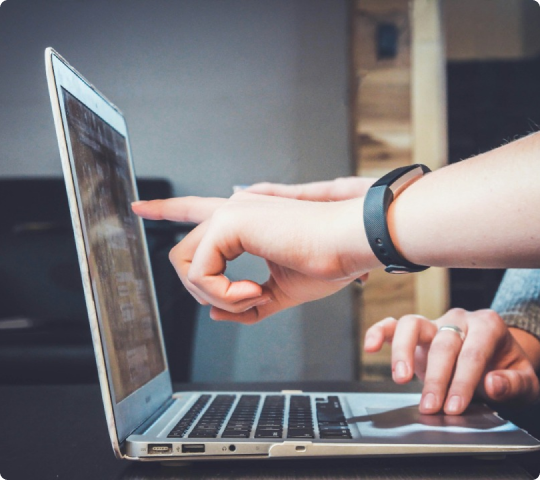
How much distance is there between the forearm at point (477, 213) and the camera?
0.50 metres

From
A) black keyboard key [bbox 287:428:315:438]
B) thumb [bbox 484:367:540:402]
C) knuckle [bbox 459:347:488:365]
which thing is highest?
knuckle [bbox 459:347:488:365]

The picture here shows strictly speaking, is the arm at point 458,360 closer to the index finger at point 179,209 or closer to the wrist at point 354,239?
the wrist at point 354,239

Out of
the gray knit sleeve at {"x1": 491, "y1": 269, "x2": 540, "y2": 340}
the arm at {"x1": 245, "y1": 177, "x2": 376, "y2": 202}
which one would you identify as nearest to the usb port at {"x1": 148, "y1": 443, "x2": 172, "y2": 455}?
the arm at {"x1": 245, "y1": 177, "x2": 376, "y2": 202}

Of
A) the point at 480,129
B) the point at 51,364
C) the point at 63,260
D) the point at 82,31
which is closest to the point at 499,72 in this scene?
the point at 480,129

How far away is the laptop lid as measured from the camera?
0.59 metres

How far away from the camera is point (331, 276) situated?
0.63 meters

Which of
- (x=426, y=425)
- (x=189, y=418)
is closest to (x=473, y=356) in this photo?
(x=426, y=425)

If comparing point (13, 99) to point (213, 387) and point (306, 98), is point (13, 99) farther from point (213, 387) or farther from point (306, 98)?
point (213, 387)

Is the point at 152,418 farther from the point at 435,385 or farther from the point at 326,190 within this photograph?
the point at 326,190

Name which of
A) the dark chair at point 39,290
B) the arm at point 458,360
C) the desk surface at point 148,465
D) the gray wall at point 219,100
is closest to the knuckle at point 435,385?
the arm at point 458,360

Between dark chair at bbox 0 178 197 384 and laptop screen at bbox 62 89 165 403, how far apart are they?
1.71 feet

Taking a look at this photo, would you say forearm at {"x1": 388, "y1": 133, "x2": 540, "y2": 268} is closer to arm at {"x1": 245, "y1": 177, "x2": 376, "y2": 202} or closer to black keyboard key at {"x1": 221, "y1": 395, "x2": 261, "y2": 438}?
black keyboard key at {"x1": 221, "y1": 395, "x2": 261, "y2": 438}

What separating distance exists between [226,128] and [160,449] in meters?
1.04

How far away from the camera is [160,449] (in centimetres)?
55
